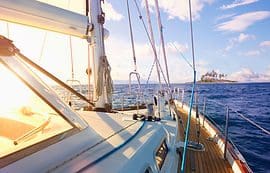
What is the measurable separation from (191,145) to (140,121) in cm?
180

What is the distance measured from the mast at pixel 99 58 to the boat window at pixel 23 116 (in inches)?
61.7

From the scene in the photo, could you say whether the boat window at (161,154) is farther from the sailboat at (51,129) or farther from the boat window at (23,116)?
the boat window at (23,116)

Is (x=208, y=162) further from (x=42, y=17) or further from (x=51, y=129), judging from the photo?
(x=42, y=17)

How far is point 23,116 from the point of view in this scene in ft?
6.50

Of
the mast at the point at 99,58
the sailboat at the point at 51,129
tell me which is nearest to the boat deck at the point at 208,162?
the sailboat at the point at 51,129

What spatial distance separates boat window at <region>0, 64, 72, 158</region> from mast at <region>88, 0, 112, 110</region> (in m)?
1.57

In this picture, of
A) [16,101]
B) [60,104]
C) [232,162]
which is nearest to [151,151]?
[60,104]

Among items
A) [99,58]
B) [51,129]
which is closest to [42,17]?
[51,129]

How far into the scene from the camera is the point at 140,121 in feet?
9.46

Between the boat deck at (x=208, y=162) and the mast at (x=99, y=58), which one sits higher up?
the mast at (x=99, y=58)

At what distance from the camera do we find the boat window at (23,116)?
1.71 m

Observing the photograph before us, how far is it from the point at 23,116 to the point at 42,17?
92 centimetres

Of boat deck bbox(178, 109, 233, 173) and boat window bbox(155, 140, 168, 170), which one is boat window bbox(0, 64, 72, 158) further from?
boat deck bbox(178, 109, 233, 173)

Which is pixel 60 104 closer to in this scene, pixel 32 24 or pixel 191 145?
pixel 32 24
